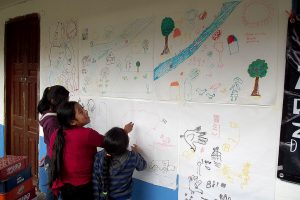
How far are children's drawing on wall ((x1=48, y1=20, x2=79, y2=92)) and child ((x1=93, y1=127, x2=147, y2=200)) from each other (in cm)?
104

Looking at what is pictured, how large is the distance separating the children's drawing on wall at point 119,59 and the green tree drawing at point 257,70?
0.76m

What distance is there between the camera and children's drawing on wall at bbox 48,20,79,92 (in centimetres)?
278

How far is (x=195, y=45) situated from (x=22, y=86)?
8.76 feet

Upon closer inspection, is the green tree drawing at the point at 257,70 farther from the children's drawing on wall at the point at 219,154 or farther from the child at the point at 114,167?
the child at the point at 114,167

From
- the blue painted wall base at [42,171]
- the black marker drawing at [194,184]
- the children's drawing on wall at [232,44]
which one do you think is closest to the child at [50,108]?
the black marker drawing at [194,184]

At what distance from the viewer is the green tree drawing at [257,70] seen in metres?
1.62

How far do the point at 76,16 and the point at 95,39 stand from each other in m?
0.37

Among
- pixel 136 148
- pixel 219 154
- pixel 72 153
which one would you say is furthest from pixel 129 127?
pixel 219 154

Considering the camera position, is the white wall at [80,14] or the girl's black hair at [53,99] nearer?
the white wall at [80,14]

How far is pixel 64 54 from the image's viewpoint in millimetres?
2896

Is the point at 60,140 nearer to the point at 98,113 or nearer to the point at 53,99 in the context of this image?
the point at 53,99

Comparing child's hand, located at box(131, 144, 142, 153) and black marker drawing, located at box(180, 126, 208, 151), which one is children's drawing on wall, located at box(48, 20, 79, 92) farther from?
black marker drawing, located at box(180, 126, 208, 151)

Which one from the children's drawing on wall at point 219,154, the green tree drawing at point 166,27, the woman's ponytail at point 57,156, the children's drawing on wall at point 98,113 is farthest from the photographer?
the children's drawing on wall at point 98,113

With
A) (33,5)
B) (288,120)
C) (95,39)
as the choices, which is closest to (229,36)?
(288,120)
